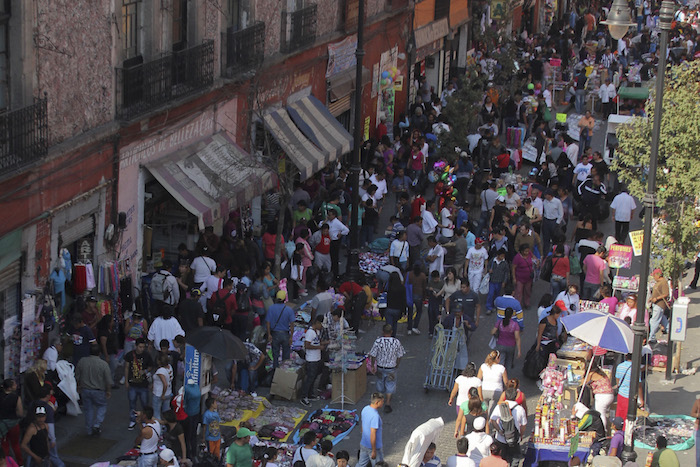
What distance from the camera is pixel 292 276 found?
71.8ft

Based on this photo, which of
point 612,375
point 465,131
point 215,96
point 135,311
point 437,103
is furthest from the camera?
point 437,103

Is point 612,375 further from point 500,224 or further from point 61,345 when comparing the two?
point 61,345

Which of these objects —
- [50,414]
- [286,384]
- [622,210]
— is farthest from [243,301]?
[622,210]

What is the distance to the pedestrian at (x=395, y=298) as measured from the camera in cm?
1955

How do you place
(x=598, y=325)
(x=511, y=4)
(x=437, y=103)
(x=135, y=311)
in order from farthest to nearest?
(x=511, y=4), (x=437, y=103), (x=135, y=311), (x=598, y=325)

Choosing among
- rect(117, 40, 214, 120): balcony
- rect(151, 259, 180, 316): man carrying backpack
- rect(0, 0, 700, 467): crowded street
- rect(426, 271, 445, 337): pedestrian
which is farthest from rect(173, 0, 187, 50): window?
rect(426, 271, 445, 337): pedestrian

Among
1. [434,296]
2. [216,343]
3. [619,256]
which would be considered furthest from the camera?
[619,256]

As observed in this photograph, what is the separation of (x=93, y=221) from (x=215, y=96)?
5037 millimetres

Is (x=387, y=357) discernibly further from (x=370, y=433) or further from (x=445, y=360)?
(x=370, y=433)

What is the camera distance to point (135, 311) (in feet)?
64.6

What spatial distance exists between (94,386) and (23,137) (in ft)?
11.9

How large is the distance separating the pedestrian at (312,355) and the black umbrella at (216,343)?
6.27 feet

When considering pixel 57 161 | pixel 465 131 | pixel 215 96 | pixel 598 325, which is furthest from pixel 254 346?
pixel 465 131

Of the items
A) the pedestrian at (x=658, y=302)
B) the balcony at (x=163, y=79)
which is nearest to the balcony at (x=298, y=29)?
the balcony at (x=163, y=79)
